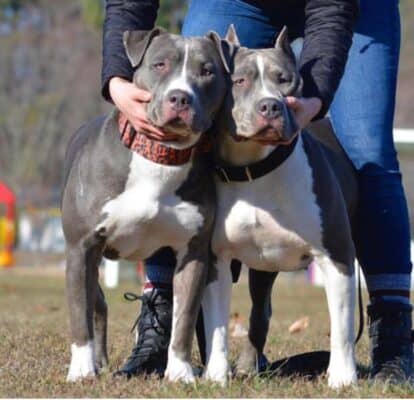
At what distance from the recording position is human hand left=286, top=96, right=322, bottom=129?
4992 mm

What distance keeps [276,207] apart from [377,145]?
82cm

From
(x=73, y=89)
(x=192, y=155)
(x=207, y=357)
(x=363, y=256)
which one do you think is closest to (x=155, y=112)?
(x=192, y=155)

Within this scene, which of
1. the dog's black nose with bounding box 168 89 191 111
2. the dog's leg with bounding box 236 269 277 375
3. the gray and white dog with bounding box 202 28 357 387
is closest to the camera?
the dog's black nose with bounding box 168 89 191 111

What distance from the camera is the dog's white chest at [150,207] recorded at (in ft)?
16.5

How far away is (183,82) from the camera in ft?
16.1

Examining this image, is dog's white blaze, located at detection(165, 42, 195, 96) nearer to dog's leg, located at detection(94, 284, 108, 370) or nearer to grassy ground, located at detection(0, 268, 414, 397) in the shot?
grassy ground, located at detection(0, 268, 414, 397)

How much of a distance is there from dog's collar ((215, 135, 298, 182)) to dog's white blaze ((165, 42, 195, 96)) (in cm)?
45

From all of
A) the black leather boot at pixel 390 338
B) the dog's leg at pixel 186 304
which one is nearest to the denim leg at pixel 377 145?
the black leather boot at pixel 390 338

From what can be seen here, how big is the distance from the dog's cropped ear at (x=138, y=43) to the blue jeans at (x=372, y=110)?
2.08 feet

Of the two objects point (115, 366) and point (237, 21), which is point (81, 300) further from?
point (237, 21)

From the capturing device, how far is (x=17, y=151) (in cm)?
3747

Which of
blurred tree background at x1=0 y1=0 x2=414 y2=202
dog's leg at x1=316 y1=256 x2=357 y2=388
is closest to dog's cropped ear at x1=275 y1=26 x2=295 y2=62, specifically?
dog's leg at x1=316 y1=256 x2=357 y2=388

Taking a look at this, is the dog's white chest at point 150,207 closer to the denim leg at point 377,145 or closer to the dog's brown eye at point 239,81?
the dog's brown eye at point 239,81

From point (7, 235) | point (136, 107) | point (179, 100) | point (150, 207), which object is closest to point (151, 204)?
point (150, 207)
